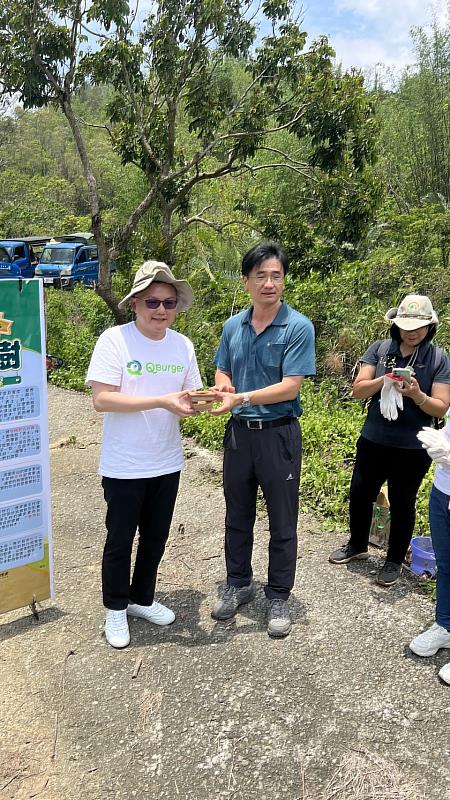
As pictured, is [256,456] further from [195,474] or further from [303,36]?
[303,36]

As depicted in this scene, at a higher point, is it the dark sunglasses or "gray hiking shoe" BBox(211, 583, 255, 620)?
the dark sunglasses

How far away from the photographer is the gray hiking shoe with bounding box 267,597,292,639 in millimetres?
2936

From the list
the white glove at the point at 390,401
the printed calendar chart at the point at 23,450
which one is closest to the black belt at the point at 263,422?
the white glove at the point at 390,401

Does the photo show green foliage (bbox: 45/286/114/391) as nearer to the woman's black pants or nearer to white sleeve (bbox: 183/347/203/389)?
the woman's black pants

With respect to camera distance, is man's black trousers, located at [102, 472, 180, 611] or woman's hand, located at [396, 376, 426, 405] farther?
woman's hand, located at [396, 376, 426, 405]

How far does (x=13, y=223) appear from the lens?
24.4 m

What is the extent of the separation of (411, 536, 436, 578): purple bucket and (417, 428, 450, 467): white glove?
112 cm

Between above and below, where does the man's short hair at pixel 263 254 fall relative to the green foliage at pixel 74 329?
above

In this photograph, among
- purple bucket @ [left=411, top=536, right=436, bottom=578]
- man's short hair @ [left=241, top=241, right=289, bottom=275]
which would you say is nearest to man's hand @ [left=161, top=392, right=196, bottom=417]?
man's short hair @ [left=241, top=241, right=289, bottom=275]

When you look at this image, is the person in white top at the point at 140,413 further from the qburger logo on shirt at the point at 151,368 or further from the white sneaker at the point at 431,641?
the white sneaker at the point at 431,641

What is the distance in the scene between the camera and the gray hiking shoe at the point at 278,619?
9.63 ft

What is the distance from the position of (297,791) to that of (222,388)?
1.67 meters

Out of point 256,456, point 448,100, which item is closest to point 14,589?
point 256,456

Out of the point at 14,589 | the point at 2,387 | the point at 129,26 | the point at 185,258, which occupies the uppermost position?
the point at 129,26
